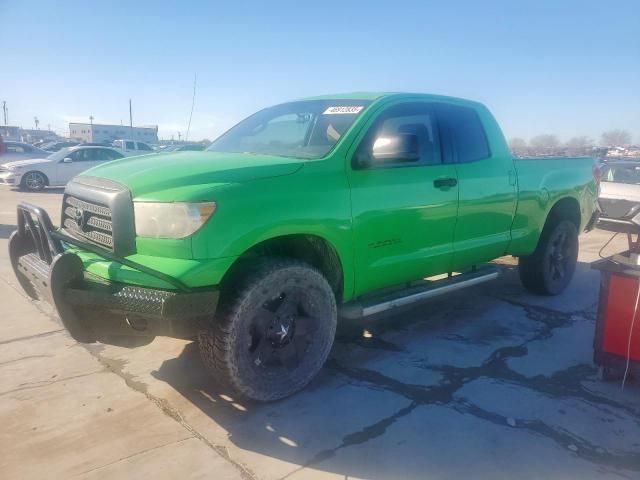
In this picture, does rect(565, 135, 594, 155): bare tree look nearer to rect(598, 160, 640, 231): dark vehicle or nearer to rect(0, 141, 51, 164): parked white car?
rect(598, 160, 640, 231): dark vehicle

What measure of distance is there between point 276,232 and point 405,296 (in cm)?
137

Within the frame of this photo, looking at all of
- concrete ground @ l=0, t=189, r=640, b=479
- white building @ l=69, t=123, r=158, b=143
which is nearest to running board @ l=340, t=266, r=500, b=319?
concrete ground @ l=0, t=189, r=640, b=479

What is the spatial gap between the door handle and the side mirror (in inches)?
19.9

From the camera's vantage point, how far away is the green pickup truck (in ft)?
9.42

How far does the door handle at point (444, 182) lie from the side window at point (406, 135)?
0.55ft

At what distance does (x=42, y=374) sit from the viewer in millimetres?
3662

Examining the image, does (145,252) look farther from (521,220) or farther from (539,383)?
(521,220)

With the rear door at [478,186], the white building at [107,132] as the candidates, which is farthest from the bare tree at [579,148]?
the white building at [107,132]

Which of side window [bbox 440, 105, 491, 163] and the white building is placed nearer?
side window [bbox 440, 105, 491, 163]

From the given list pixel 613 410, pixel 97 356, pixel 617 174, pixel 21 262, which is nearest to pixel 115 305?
pixel 21 262

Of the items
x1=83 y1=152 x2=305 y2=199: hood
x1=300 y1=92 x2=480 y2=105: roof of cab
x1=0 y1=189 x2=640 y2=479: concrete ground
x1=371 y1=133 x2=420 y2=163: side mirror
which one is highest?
x1=300 y1=92 x2=480 y2=105: roof of cab

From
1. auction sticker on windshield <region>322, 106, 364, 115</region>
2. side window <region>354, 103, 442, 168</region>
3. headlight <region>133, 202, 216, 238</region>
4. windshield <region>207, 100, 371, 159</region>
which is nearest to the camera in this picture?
headlight <region>133, 202, 216, 238</region>

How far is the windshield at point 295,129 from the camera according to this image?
3.80 m

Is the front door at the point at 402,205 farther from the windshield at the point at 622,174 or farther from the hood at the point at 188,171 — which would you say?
the windshield at the point at 622,174
